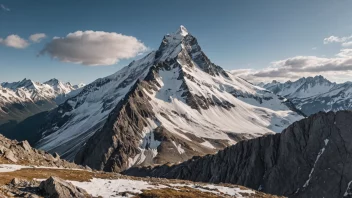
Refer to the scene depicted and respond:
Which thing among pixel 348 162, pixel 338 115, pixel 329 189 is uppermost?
pixel 338 115

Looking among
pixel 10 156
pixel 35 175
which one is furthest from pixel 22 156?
pixel 35 175

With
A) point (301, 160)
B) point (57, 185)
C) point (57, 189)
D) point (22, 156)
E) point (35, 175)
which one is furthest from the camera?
point (301, 160)

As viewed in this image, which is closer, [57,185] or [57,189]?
[57,189]

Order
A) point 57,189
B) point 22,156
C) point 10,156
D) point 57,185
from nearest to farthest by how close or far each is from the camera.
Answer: point 57,189 < point 57,185 < point 10,156 < point 22,156

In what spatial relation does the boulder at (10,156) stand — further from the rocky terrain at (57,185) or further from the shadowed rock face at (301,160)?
the shadowed rock face at (301,160)

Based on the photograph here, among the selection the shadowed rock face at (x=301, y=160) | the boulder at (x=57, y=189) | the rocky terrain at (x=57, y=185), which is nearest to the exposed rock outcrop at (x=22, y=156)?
the rocky terrain at (x=57, y=185)

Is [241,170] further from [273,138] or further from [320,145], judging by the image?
[320,145]

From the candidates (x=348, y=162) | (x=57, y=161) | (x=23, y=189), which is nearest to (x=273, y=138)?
(x=348, y=162)

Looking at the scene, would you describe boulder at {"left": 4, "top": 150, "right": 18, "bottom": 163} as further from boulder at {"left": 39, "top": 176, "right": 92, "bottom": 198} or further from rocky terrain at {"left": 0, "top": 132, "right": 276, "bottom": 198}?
boulder at {"left": 39, "top": 176, "right": 92, "bottom": 198}

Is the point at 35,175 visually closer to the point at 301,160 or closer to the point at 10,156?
the point at 10,156
